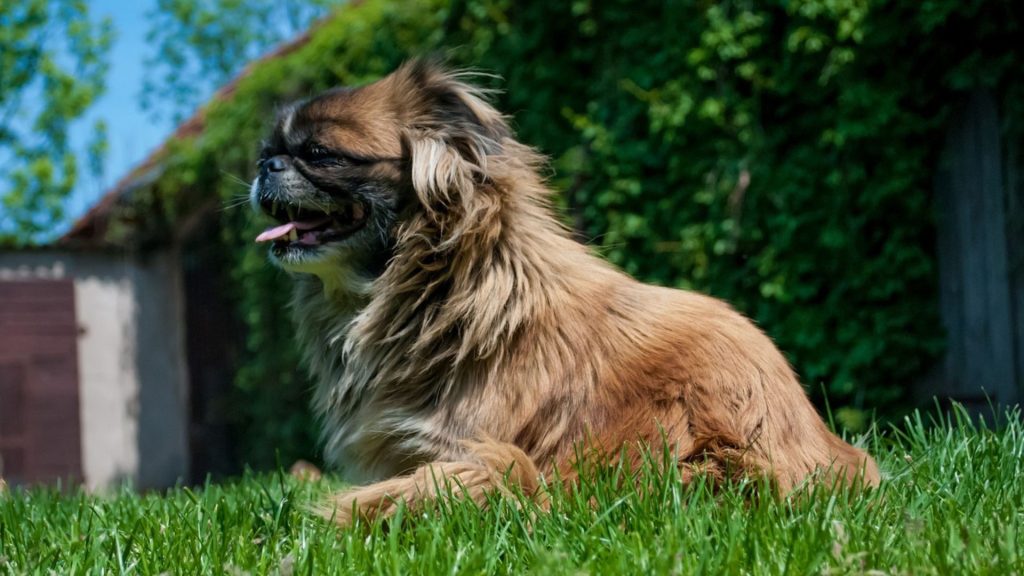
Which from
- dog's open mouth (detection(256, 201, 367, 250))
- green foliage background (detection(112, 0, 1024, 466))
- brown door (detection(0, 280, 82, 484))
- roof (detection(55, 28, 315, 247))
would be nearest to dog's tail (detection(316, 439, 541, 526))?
dog's open mouth (detection(256, 201, 367, 250))

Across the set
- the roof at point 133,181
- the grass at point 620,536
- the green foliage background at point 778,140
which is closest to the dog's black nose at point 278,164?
the grass at point 620,536

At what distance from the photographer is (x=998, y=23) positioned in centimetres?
527

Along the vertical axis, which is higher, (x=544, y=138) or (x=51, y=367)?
(x=544, y=138)

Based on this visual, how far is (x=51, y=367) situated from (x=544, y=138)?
22.3ft

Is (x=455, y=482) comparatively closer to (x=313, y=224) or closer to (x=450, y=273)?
(x=450, y=273)

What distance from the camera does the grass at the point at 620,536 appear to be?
2195 millimetres

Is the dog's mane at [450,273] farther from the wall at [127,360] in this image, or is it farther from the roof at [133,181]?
the wall at [127,360]

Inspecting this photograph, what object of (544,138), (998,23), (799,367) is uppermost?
(998,23)

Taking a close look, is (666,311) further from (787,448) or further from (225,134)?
(225,134)

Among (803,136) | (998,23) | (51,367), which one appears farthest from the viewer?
(51,367)

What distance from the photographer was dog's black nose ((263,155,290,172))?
3.58 metres

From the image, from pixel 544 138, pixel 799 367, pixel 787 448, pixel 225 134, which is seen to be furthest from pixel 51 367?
pixel 787 448

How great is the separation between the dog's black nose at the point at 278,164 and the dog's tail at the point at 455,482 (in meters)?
1.16

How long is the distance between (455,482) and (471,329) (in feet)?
1.64
